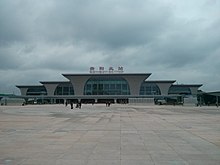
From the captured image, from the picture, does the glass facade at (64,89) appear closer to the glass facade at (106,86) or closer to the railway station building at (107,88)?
the railway station building at (107,88)

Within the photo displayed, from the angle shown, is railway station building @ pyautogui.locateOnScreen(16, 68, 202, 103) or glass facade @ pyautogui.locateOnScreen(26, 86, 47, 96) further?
glass facade @ pyautogui.locateOnScreen(26, 86, 47, 96)

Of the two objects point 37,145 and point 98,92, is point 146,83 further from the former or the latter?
point 37,145

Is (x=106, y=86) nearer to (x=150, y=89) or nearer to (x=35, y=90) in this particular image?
(x=150, y=89)

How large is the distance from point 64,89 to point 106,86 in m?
23.7

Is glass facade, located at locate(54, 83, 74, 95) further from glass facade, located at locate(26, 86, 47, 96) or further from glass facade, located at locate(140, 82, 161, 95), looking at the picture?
glass facade, located at locate(140, 82, 161, 95)

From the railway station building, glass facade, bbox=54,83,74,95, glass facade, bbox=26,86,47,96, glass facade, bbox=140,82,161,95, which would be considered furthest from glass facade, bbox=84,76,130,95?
glass facade, bbox=26,86,47,96

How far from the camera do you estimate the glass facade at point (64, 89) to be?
142250mm

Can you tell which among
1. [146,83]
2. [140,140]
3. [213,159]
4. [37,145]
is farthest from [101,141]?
[146,83]

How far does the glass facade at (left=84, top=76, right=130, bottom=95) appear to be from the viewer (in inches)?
5231

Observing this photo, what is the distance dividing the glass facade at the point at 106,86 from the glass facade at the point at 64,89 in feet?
34.4

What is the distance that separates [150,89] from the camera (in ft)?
466

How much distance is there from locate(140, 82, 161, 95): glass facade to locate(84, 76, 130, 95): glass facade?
1022 centimetres

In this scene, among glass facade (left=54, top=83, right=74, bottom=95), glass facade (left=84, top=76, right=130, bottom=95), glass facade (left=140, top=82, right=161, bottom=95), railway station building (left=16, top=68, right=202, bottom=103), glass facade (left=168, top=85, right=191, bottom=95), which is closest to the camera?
railway station building (left=16, top=68, right=202, bottom=103)

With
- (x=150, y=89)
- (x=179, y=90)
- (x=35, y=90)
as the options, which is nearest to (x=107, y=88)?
(x=150, y=89)
